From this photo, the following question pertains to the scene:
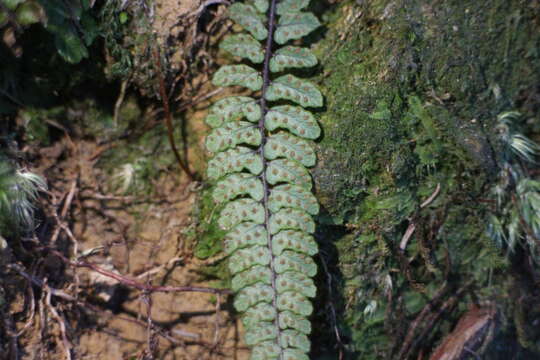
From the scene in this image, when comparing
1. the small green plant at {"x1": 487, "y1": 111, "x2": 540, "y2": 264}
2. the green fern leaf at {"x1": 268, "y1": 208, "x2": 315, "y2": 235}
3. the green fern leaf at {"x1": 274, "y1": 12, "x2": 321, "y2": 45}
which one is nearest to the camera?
the green fern leaf at {"x1": 268, "y1": 208, "x2": 315, "y2": 235}

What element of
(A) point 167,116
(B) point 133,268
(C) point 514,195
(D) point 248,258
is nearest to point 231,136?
(A) point 167,116

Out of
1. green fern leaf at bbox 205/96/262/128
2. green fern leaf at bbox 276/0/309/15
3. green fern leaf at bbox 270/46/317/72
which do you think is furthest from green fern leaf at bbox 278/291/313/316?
green fern leaf at bbox 276/0/309/15

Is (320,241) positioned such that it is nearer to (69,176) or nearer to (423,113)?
(423,113)

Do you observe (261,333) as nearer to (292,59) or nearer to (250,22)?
(292,59)

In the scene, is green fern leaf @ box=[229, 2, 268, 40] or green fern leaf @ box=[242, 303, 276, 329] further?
green fern leaf @ box=[229, 2, 268, 40]

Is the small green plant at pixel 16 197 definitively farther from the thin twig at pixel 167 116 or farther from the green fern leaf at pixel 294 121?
the green fern leaf at pixel 294 121

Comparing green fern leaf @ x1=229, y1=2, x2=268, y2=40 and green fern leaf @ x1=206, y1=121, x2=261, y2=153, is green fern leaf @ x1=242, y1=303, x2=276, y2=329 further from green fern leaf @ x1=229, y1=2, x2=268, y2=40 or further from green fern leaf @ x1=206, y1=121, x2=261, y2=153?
green fern leaf @ x1=229, y1=2, x2=268, y2=40

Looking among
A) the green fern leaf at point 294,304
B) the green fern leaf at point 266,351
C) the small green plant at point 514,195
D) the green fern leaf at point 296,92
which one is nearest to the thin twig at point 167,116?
the green fern leaf at point 296,92
